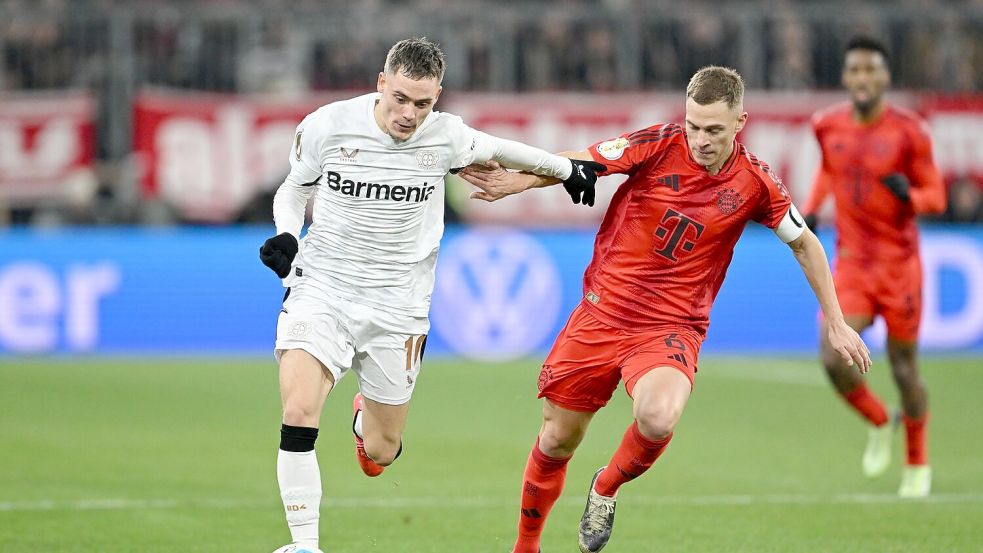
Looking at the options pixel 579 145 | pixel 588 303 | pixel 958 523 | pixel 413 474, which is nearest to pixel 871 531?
pixel 958 523

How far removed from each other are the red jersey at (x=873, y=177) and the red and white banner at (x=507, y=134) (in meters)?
7.57

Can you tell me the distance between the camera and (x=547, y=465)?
6727mm

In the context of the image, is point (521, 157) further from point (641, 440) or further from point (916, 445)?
point (916, 445)

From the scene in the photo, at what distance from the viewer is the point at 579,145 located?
1747 cm

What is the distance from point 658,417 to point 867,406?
3549mm

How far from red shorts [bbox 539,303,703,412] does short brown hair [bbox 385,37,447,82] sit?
4.55ft

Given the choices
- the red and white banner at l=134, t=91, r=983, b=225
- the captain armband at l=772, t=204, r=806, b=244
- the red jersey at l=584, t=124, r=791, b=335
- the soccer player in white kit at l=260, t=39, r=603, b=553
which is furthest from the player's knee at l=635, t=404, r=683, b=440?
the red and white banner at l=134, t=91, r=983, b=225

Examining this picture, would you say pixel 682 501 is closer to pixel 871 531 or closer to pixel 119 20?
pixel 871 531

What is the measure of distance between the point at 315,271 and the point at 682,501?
9.84 feet

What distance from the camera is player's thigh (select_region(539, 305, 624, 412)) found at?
21.8ft

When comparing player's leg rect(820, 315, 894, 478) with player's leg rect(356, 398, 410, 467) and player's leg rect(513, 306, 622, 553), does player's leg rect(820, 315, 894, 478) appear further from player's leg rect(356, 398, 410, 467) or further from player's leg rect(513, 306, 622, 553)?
player's leg rect(356, 398, 410, 467)

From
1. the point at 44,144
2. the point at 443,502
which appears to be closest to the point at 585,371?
the point at 443,502

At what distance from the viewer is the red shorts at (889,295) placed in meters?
9.44

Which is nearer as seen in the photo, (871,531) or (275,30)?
(871,531)
